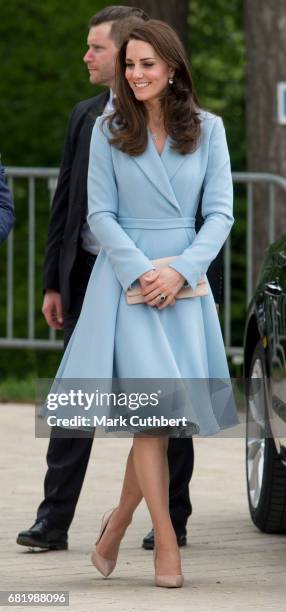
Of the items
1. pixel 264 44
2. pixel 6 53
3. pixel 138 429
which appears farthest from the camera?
pixel 6 53

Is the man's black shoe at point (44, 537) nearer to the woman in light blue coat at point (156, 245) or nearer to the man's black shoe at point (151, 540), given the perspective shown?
the man's black shoe at point (151, 540)

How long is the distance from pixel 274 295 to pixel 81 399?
128 cm

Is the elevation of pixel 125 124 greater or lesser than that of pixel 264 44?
greater

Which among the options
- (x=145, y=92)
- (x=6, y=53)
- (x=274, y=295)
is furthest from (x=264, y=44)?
(x=6, y=53)

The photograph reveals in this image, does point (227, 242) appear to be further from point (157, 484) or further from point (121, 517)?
point (157, 484)

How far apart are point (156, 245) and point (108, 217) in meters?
0.19

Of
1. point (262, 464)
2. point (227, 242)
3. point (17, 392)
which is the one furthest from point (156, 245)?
point (227, 242)

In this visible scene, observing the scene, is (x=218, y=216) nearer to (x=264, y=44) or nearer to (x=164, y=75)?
(x=164, y=75)

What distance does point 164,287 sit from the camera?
18.6 ft

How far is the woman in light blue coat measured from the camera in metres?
5.71

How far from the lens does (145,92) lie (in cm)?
A: 580

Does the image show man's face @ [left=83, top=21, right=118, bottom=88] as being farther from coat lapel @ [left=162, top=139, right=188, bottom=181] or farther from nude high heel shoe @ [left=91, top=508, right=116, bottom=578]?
nude high heel shoe @ [left=91, top=508, right=116, bottom=578]

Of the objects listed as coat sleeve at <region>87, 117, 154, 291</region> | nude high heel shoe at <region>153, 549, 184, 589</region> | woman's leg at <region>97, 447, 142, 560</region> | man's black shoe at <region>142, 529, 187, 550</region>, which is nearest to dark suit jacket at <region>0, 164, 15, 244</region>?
coat sleeve at <region>87, 117, 154, 291</region>

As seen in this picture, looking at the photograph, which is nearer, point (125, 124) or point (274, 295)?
point (125, 124)
